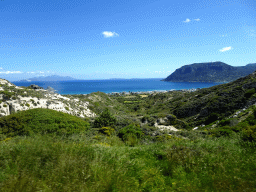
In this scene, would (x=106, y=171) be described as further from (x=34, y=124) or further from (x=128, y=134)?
(x=34, y=124)

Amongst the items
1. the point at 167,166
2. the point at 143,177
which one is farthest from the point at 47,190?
the point at 167,166

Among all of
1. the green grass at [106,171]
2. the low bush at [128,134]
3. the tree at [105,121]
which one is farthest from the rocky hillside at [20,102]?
the green grass at [106,171]

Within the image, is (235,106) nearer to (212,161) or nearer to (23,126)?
(212,161)

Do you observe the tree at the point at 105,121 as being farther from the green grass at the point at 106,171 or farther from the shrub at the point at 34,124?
the green grass at the point at 106,171

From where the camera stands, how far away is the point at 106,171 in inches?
122

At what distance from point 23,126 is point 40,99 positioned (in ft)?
30.5

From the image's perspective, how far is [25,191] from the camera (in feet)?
8.25

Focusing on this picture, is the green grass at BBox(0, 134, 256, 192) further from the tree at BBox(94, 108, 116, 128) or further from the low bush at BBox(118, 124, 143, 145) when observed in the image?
the tree at BBox(94, 108, 116, 128)

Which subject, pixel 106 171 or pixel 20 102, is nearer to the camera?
pixel 106 171

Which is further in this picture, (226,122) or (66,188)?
(226,122)

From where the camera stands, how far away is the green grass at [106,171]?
2.75m

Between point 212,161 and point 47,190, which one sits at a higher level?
point 47,190

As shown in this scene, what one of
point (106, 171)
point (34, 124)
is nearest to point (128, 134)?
point (106, 171)

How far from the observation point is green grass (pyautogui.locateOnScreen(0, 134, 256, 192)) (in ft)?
9.01
